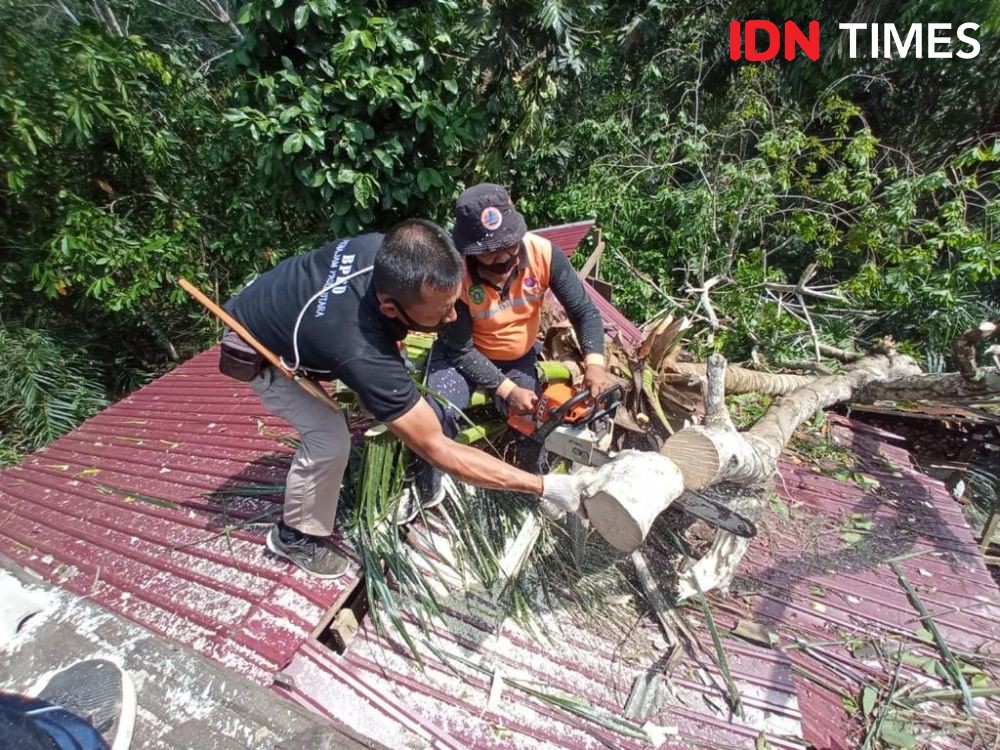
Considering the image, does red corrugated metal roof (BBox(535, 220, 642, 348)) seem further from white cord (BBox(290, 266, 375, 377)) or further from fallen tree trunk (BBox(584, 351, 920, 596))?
white cord (BBox(290, 266, 375, 377))

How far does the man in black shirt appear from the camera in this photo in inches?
64.9

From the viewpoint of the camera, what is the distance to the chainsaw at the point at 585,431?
2.00 m

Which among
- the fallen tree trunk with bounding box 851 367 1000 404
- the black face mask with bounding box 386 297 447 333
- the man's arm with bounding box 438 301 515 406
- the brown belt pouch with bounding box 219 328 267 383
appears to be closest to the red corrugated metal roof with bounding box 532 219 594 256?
the fallen tree trunk with bounding box 851 367 1000 404

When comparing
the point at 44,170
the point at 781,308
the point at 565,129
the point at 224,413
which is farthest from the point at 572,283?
the point at 565,129

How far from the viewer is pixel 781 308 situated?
5.89 m

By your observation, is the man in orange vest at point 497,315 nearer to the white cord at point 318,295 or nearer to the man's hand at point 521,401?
the man's hand at point 521,401

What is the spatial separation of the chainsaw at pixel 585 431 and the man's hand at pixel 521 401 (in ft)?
0.09

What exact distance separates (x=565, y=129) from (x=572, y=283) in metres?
8.31

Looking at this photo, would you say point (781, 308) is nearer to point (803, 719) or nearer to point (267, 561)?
point (803, 719)

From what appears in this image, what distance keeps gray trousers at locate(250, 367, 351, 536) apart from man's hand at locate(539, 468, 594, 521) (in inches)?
38.7

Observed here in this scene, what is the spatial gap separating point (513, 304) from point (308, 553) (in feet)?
5.29

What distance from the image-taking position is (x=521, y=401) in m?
2.44

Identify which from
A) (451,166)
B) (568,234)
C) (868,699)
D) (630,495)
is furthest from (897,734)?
(568,234)

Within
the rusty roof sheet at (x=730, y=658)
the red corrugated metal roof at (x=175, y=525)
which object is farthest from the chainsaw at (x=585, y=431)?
the red corrugated metal roof at (x=175, y=525)
